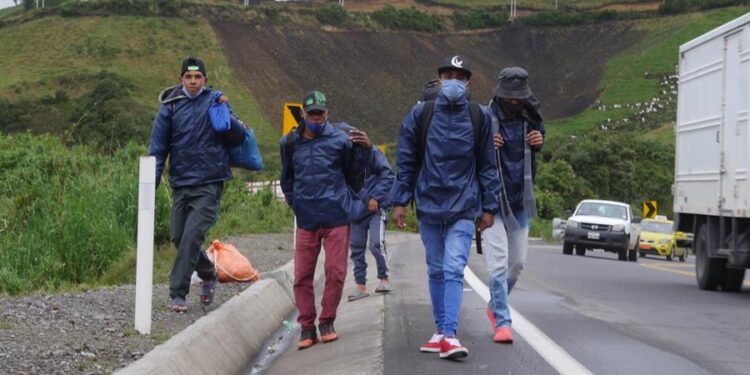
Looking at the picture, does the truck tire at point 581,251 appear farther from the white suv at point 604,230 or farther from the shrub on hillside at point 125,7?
A: the shrub on hillside at point 125,7

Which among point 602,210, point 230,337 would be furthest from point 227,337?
point 602,210

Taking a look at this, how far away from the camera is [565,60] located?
124 m

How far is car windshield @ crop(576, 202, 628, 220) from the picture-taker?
1374 inches

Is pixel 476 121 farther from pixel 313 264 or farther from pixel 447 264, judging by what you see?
pixel 313 264

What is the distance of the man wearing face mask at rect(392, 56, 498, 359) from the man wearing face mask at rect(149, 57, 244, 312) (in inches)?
74.3

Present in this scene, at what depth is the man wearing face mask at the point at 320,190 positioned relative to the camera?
31.3ft

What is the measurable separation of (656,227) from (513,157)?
3407 centimetres

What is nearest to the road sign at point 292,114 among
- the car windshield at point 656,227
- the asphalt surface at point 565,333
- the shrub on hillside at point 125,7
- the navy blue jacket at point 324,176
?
the asphalt surface at point 565,333

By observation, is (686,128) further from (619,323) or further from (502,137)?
(502,137)

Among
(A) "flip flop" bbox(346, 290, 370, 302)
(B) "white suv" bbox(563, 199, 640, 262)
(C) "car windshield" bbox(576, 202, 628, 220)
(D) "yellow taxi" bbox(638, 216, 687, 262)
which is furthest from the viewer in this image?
(D) "yellow taxi" bbox(638, 216, 687, 262)

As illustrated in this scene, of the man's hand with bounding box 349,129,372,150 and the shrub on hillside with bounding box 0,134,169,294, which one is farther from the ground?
the man's hand with bounding box 349,129,372,150

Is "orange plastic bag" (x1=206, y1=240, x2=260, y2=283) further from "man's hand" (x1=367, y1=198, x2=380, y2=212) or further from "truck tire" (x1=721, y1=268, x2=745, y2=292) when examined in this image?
"truck tire" (x1=721, y1=268, x2=745, y2=292)

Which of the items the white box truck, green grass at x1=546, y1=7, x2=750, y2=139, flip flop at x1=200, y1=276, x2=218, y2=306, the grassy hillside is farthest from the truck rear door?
green grass at x1=546, y1=7, x2=750, y2=139

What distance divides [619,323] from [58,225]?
6522 millimetres
